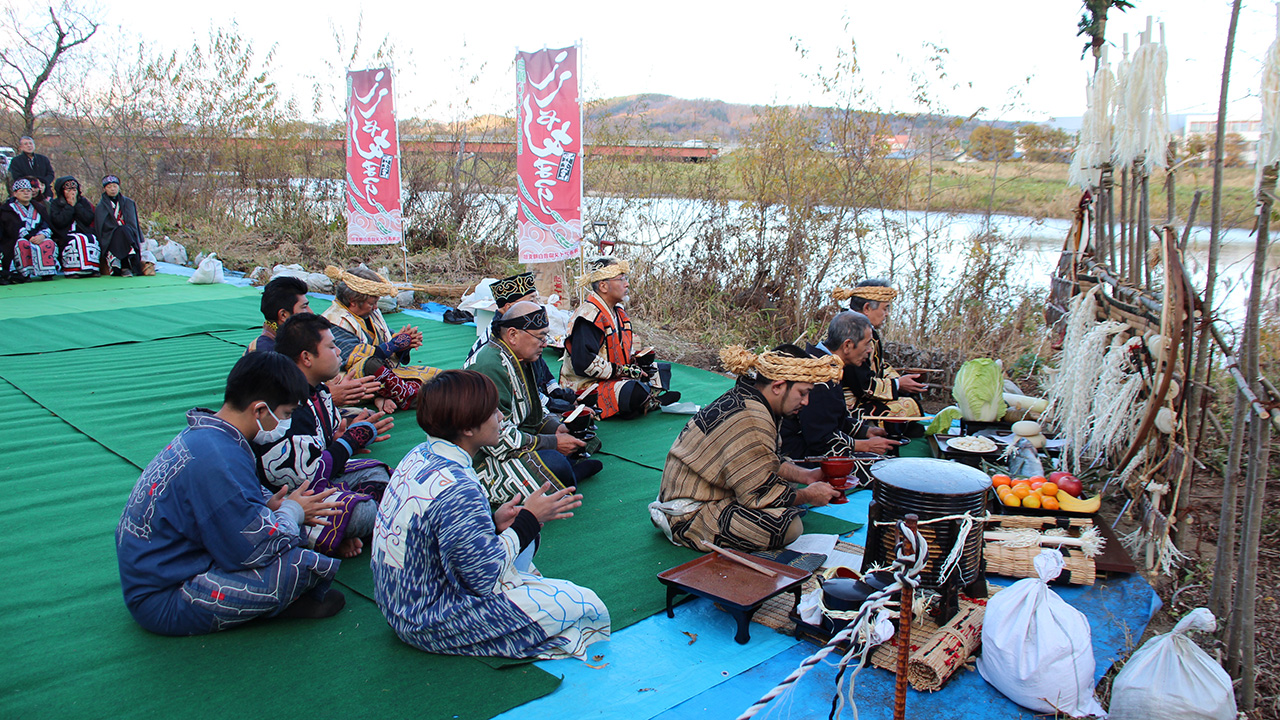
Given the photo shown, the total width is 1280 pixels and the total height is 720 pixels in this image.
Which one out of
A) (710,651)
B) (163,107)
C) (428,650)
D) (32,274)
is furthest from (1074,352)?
(163,107)

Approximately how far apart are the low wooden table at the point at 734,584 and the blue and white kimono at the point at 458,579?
0.35 meters

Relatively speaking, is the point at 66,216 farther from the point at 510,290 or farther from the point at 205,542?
the point at 205,542

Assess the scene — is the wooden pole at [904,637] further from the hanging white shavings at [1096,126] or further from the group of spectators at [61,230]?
the group of spectators at [61,230]

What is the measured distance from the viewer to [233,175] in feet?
45.1

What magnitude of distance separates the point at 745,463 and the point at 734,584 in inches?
21.3

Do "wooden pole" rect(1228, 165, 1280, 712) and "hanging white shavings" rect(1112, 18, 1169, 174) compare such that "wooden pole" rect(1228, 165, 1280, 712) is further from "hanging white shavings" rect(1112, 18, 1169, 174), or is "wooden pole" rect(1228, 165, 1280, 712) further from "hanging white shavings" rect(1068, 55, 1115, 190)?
"hanging white shavings" rect(1068, 55, 1115, 190)

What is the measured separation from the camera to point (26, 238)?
9.52 metres

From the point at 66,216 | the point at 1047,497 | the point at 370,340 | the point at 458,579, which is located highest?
the point at 66,216

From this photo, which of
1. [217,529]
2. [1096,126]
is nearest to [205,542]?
[217,529]

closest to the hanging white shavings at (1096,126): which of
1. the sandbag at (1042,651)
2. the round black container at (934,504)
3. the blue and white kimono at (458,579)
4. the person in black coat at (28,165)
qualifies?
the round black container at (934,504)

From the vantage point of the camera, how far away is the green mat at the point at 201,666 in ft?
7.36

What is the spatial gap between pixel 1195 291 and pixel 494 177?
10.2 m

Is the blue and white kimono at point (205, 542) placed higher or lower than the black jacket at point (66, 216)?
lower

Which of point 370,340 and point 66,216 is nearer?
point 370,340
